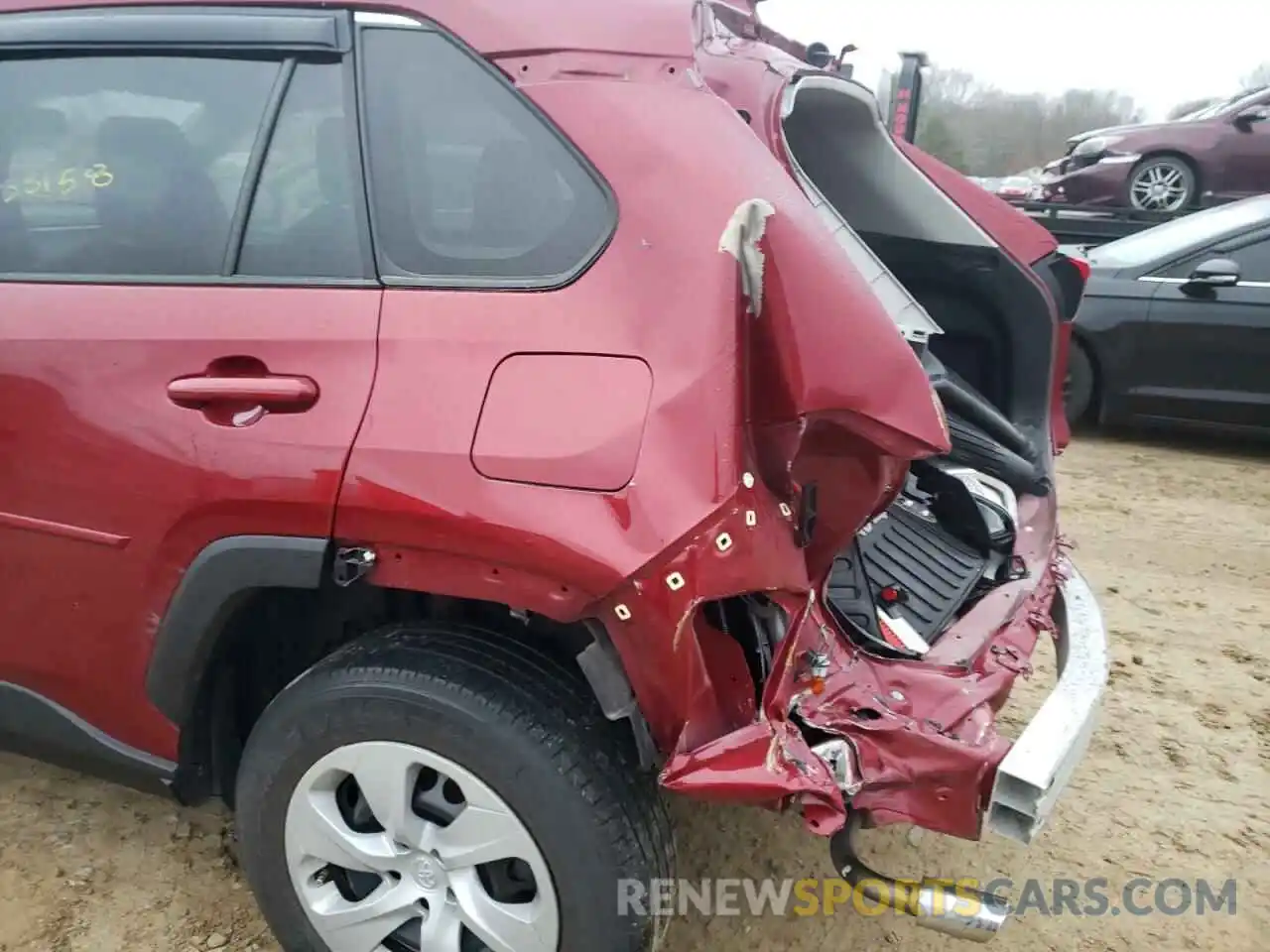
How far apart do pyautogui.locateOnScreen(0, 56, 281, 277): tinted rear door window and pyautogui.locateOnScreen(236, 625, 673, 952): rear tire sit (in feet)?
2.92

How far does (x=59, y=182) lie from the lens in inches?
85.8

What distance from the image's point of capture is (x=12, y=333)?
2049 millimetres

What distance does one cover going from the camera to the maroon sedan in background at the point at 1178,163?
1034 centimetres

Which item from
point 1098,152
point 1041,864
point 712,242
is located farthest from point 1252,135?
point 712,242

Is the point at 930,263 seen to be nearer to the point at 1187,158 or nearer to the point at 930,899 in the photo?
the point at 930,899

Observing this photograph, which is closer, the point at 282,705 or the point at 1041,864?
the point at 282,705

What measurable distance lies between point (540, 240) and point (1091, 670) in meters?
1.47

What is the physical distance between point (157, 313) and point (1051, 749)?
183 cm

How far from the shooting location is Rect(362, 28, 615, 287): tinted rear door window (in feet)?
5.89

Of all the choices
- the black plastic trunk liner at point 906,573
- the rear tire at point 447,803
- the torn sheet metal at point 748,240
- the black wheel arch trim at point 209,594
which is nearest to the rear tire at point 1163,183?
the black plastic trunk liner at point 906,573

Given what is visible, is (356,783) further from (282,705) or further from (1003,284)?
(1003,284)

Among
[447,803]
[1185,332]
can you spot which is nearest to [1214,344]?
[1185,332]

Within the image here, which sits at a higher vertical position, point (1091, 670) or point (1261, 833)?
point (1091, 670)

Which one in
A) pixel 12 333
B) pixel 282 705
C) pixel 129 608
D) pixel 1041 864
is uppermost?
pixel 12 333
